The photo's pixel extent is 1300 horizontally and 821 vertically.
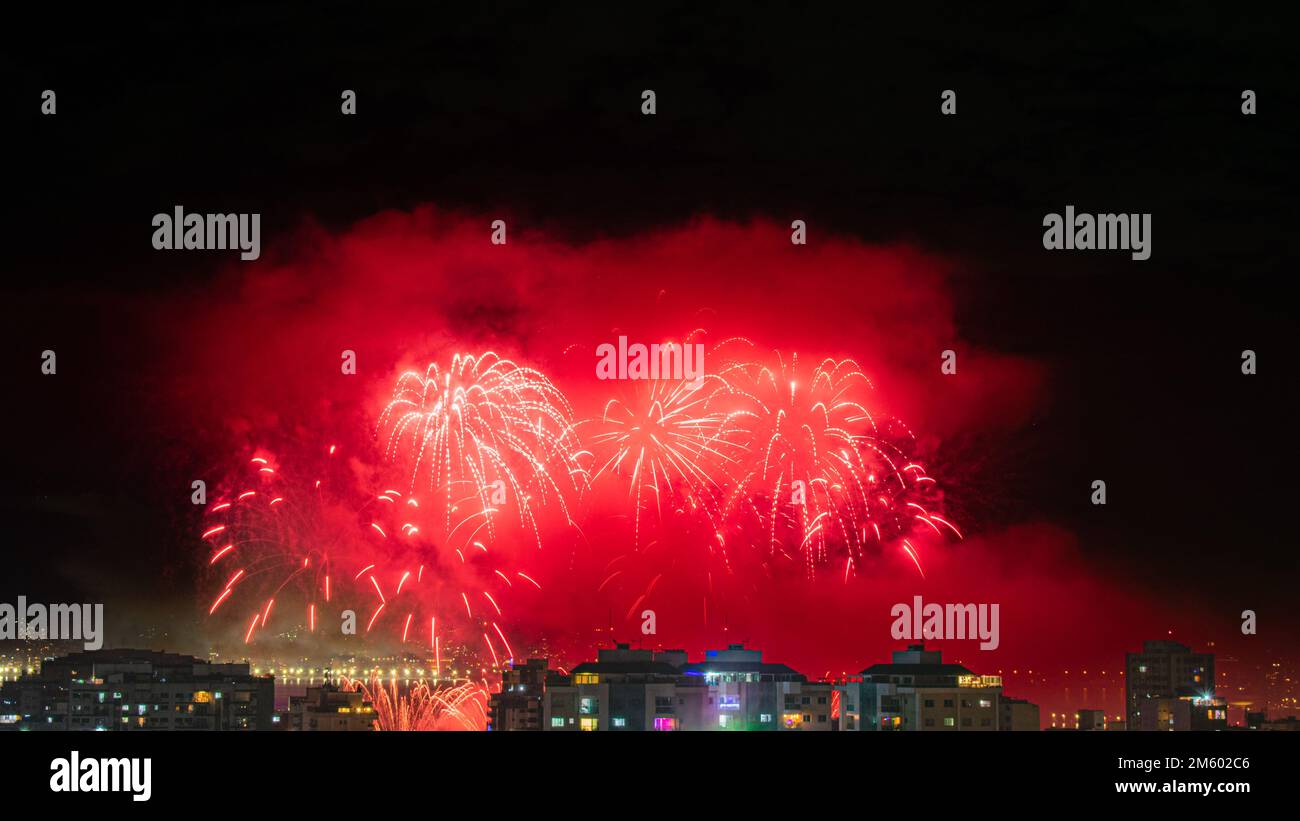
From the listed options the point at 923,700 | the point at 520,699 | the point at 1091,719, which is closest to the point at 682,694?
the point at 923,700

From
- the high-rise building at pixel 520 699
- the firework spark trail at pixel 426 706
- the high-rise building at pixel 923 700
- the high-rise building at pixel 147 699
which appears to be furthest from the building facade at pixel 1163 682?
the high-rise building at pixel 147 699

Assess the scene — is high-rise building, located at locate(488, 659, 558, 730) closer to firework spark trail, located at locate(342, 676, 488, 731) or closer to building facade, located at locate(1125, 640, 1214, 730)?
firework spark trail, located at locate(342, 676, 488, 731)

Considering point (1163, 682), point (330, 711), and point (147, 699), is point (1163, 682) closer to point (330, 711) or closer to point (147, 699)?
point (330, 711)

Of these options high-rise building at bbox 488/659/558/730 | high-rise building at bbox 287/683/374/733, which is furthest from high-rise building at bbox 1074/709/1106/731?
high-rise building at bbox 287/683/374/733

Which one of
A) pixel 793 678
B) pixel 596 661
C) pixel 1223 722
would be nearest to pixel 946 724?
pixel 793 678

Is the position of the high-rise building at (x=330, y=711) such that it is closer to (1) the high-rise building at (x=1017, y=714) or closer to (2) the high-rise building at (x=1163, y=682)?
(1) the high-rise building at (x=1017, y=714)
